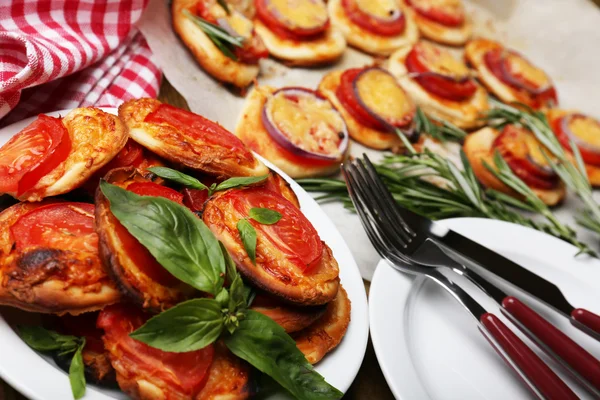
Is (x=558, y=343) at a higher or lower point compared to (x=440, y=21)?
lower

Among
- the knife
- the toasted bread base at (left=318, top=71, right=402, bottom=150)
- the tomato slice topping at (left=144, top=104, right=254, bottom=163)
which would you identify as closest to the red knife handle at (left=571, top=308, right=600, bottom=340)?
the knife

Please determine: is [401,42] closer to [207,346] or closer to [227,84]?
[227,84]

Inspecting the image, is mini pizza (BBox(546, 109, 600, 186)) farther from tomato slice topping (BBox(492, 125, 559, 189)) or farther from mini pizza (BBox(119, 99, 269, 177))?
mini pizza (BBox(119, 99, 269, 177))

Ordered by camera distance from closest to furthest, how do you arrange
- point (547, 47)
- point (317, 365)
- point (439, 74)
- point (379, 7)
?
point (317, 365), point (439, 74), point (379, 7), point (547, 47)

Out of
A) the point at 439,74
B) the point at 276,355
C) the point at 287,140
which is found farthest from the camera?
the point at 439,74

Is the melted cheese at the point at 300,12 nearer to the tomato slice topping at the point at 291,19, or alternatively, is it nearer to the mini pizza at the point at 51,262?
the tomato slice topping at the point at 291,19

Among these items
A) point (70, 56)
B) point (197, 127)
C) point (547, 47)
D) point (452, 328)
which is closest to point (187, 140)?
point (197, 127)

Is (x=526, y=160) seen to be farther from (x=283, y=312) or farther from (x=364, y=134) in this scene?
(x=283, y=312)
